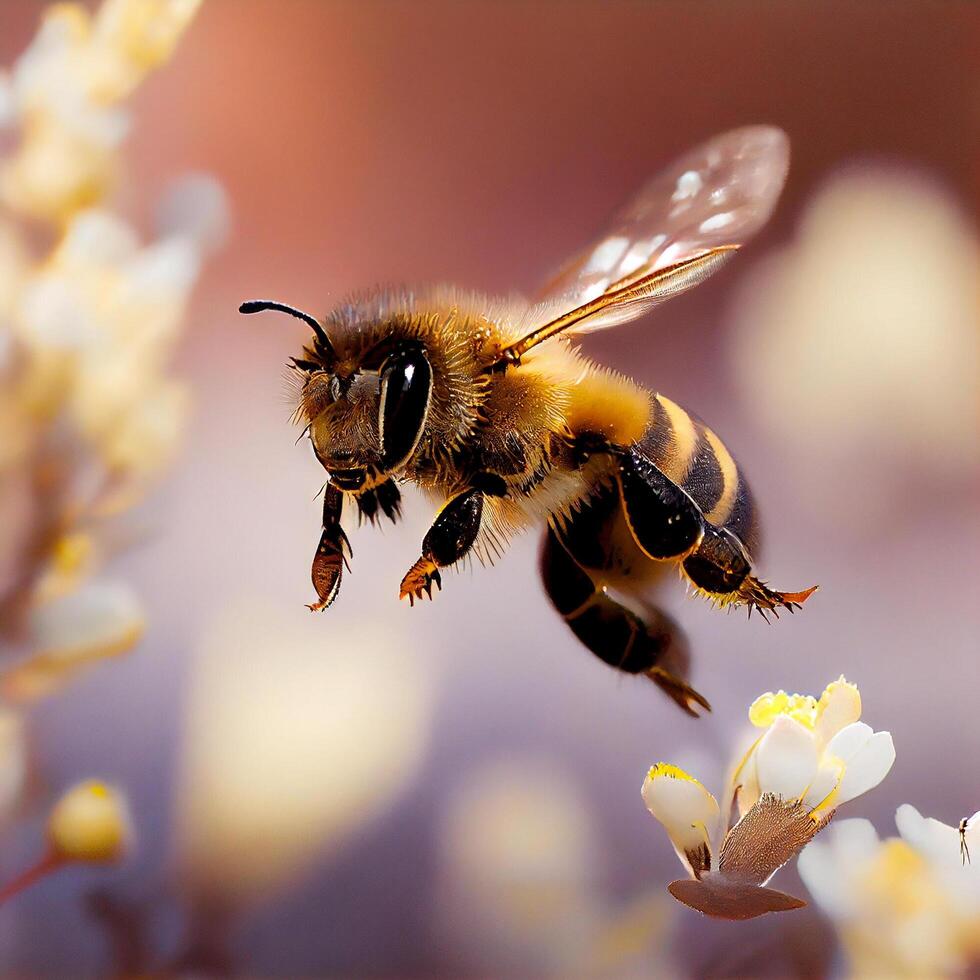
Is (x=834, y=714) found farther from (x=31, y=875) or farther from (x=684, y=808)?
(x=31, y=875)

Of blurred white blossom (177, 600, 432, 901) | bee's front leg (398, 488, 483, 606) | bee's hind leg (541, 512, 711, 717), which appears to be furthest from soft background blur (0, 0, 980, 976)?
bee's front leg (398, 488, 483, 606)

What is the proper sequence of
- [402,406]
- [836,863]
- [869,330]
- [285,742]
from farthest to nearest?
1. [869,330]
2. [285,742]
3. [836,863]
4. [402,406]

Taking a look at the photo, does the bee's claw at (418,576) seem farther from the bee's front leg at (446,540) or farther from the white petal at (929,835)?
the white petal at (929,835)

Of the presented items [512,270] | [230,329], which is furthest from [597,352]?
[230,329]

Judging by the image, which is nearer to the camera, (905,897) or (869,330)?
(905,897)

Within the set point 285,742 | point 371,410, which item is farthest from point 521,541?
point 371,410

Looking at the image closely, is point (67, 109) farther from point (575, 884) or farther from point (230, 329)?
point (575, 884)
